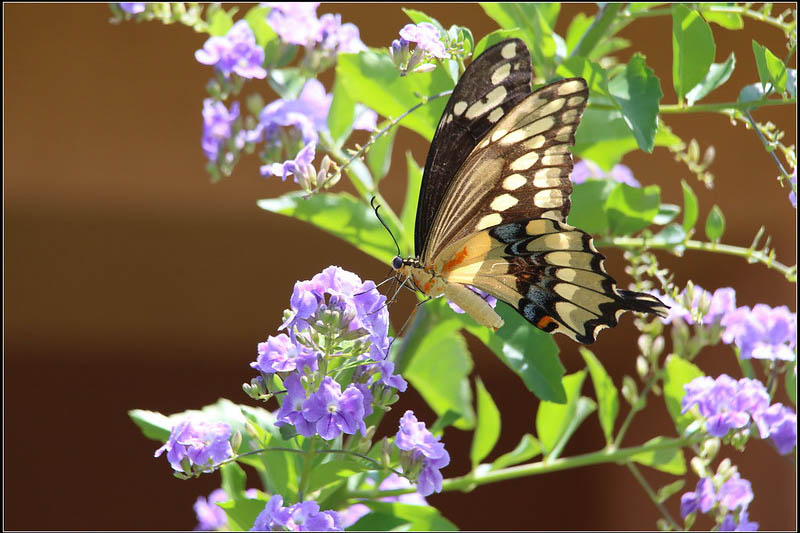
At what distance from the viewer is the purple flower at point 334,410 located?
80 centimetres

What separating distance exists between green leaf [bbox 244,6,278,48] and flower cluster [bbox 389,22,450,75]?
0.37 m

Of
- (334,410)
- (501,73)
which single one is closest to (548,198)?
(501,73)

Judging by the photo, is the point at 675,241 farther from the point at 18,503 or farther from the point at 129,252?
the point at 18,503

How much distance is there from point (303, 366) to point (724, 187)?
2.39 metres

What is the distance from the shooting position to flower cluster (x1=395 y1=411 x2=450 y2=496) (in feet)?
2.83

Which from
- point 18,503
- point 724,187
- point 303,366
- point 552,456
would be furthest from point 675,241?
point 18,503

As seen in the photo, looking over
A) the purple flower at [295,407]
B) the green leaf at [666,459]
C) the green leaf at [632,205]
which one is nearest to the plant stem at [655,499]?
the green leaf at [666,459]

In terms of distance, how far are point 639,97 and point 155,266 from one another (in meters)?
2.09

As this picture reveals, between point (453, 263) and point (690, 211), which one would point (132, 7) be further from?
point (690, 211)

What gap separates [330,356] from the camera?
0.84 metres

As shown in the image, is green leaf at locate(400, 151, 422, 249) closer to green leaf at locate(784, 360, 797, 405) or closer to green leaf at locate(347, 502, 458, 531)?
green leaf at locate(347, 502, 458, 531)

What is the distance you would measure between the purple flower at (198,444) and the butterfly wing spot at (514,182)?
0.41m

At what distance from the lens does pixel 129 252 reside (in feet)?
9.19

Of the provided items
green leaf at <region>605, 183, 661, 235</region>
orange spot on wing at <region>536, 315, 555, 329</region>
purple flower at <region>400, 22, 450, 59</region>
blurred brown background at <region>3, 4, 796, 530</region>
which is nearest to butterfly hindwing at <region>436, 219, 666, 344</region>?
orange spot on wing at <region>536, 315, 555, 329</region>
